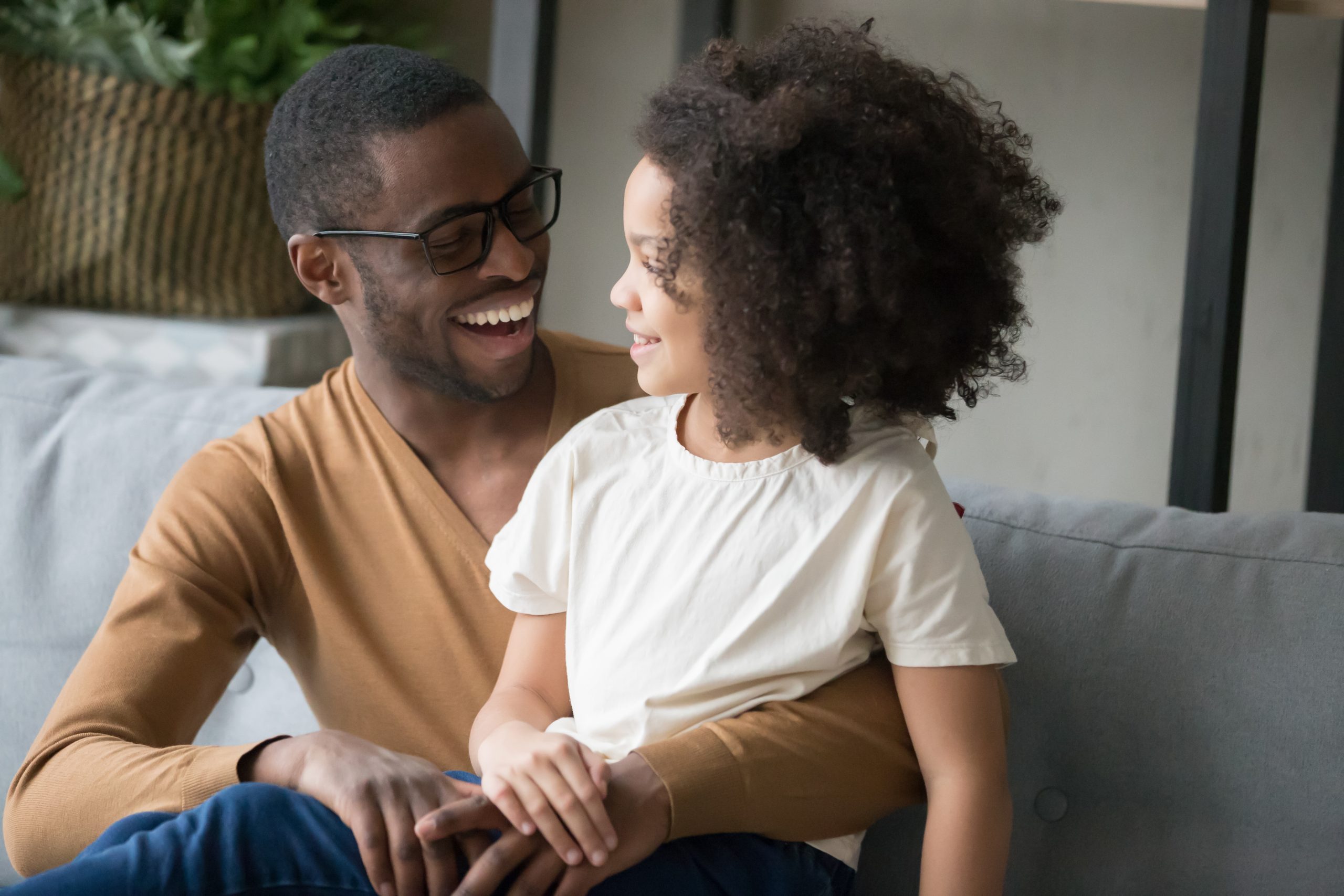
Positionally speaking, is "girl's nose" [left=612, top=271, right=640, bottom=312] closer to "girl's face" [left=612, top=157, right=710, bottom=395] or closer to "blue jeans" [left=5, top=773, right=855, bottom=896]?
"girl's face" [left=612, top=157, right=710, bottom=395]

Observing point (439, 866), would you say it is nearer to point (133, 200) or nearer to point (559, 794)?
point (559, 794)

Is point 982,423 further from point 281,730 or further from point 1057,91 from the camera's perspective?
point 281,730

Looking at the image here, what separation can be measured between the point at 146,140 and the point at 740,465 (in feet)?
4.92

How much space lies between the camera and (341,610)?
130cm

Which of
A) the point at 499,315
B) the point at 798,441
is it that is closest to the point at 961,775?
the point at 798,441

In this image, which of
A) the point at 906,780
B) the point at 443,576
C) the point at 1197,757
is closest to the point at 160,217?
the point at 443,576

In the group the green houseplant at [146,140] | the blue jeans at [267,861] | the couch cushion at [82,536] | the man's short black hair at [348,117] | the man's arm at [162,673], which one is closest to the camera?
the blue jeans at [267,861]

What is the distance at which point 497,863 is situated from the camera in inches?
34.3

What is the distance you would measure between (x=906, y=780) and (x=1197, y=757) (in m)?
0.37

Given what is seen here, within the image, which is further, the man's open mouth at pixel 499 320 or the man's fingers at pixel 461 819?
the man's open mouth at pixel 499 320

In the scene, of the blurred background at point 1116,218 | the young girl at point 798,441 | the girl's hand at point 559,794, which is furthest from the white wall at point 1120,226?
the girl's hand at point 559,794

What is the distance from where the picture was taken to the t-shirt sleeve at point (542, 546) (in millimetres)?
1084

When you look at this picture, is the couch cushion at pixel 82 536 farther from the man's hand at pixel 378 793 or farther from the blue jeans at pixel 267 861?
the blue jeans at pixel 267 861

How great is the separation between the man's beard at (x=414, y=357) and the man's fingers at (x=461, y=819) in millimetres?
527
